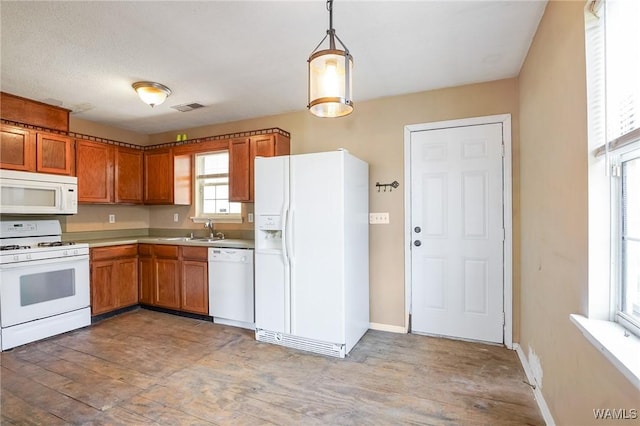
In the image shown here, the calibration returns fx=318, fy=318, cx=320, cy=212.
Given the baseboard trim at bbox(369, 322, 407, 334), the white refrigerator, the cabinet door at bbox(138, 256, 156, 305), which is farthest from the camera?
the cabinet door at bbox(138, 256, 156, 305)

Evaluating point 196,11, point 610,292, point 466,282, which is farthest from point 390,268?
point 196,11

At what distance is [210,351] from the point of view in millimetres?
2904

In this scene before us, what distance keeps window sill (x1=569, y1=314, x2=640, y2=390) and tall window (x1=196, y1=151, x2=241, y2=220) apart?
11.9ft

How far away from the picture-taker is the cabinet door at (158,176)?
4312 mm

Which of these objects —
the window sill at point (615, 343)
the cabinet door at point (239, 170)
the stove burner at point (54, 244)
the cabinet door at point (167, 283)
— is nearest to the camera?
the window sill at point (615, 343)

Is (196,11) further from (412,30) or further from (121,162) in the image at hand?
(121,162)

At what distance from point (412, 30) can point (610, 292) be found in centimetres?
188

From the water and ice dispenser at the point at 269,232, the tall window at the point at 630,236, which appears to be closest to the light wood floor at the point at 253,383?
the water and ice dispenser at the point at 269,232

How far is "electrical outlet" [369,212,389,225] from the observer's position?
337 centimetres

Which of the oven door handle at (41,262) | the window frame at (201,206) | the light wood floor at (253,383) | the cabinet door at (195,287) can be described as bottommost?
the light wood floor at (253,383)

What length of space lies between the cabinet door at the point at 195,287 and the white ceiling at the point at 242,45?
1.90m

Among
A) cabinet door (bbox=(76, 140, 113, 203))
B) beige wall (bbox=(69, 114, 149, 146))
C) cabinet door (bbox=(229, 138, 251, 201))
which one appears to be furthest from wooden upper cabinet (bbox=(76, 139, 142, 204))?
cabinet door (bbox=(229, 138, 251, 201))

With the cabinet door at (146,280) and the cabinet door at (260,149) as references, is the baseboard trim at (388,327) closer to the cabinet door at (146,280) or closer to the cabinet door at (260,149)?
the cabinet door at (260,149)

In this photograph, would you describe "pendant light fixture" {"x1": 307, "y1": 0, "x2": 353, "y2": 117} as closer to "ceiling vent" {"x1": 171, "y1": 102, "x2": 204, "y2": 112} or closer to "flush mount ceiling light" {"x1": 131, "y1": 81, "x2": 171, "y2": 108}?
"flush mount ceiling light" {"x1": 131, "y1": 81, "x2": 171, "y2": 108}
